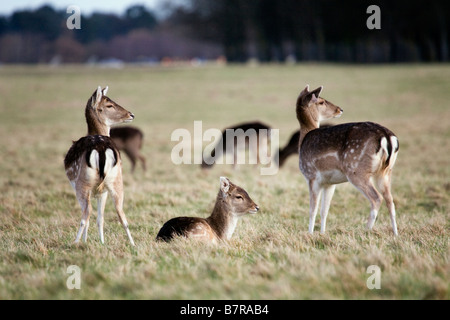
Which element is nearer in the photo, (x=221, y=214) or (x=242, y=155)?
(x=221, y=214)

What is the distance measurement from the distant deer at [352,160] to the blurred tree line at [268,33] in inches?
2100

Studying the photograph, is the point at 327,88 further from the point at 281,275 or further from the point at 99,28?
the point at 99,28

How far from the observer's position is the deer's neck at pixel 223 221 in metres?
6.74

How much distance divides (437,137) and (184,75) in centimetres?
3434

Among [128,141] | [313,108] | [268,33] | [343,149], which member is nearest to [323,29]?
[268,33]

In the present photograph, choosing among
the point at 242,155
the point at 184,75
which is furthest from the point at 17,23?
the point at 242,155

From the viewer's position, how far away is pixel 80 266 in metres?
5.16

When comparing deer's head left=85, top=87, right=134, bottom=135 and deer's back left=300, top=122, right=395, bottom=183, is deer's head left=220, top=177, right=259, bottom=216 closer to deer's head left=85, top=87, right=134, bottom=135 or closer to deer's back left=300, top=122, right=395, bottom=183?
deer's back left=300, top=122, right=395, bottom=183

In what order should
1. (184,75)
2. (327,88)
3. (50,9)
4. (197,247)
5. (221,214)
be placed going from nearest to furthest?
1. (197,247)
2. (221,214)
3. (327,88)
4. (184,75)
5. (50,9)

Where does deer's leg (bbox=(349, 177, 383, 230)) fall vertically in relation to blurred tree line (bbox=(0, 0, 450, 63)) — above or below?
below

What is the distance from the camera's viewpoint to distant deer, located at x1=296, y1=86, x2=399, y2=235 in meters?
6.53

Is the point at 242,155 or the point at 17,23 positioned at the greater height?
the point at 17,23

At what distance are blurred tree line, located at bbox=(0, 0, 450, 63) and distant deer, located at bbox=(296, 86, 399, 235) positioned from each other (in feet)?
175

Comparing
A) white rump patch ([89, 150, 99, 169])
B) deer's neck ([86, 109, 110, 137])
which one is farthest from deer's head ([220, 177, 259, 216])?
deer's neck ([86, 109, 110, 137])
